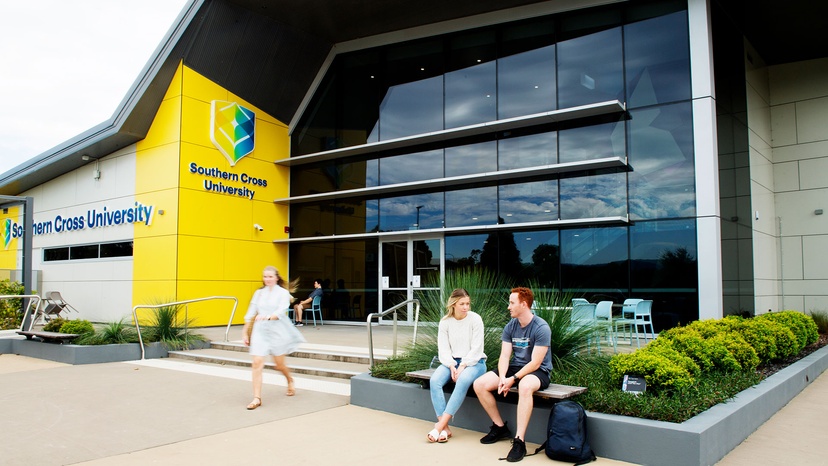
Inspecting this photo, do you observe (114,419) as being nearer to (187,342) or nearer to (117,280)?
(187,342)

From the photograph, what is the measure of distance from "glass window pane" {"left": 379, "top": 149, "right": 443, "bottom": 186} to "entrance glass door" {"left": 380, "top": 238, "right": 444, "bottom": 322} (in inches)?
64.3

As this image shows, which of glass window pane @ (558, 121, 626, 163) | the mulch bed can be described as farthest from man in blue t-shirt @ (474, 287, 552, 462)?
glass window pane @ (558, 121, 626, 163)

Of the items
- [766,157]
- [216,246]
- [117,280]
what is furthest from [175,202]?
[766,157]

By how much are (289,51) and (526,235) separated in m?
8.42

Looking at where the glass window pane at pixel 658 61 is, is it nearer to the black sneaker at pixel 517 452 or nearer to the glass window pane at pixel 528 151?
the glass window pane at pixel 528 151

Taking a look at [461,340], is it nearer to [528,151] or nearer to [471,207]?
[528,151]

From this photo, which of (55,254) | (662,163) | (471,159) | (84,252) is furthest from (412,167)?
(55,254)

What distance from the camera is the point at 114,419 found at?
6.10m

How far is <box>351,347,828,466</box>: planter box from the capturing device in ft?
14.7

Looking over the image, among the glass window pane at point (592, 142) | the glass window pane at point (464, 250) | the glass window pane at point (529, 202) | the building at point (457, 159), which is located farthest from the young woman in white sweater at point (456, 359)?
the glass window pane at point (464, 250)

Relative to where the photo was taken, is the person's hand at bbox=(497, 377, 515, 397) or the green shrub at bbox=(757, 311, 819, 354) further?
the green shrub at bbox=(757, 311, 819, 354)

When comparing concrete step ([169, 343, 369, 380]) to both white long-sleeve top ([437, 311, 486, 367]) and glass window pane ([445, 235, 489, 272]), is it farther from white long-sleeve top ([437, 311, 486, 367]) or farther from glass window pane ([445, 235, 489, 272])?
glass window pane ([445, 235, 489, 272])

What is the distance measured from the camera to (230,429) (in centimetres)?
573

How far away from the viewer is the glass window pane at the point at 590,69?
512 inches
